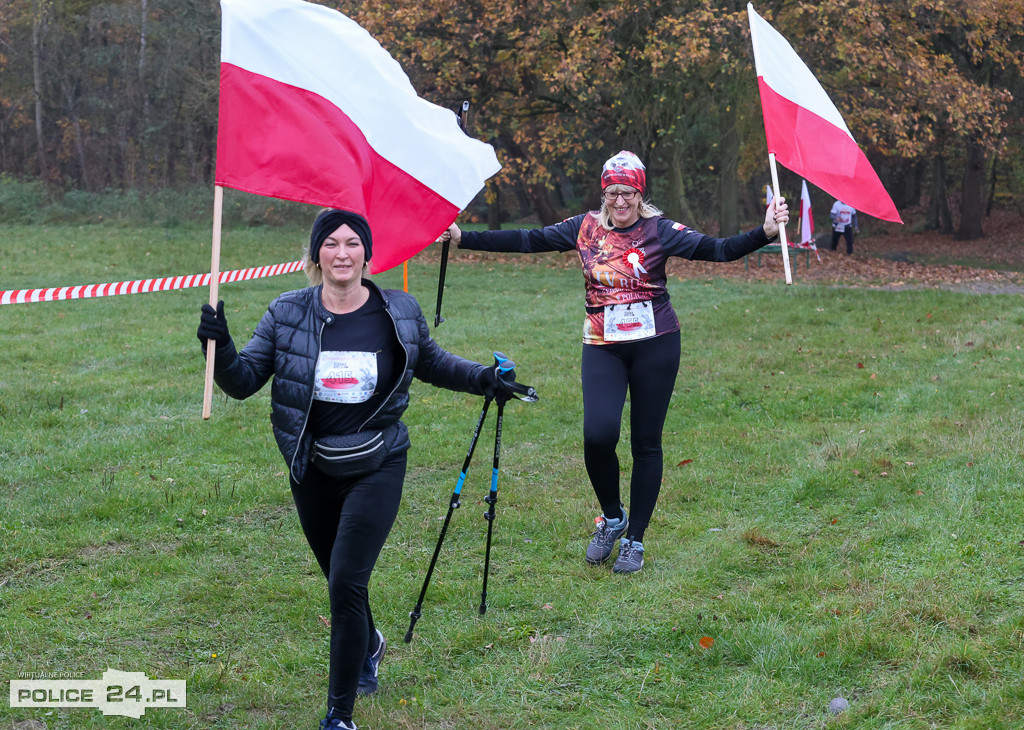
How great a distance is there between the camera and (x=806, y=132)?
6.27 meters

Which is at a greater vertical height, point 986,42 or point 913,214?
point 986,42

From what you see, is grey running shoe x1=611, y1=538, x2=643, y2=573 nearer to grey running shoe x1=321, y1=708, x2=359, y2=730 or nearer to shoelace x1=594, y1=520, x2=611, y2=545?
shoelace x1=594, y1=520, x2=611, y2=545

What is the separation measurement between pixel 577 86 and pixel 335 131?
18.3m

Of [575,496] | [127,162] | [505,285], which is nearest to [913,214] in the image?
[505,285]

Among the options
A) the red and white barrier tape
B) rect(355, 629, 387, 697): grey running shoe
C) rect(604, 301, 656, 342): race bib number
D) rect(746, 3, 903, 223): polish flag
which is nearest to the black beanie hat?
rect(355, 629, 387, 697): grey running shoe

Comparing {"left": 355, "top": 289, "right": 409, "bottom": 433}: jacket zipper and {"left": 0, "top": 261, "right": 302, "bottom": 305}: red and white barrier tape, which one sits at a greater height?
{"left": 355, "top": 289, "right": 409, "bottom": 433}: jacket zipper

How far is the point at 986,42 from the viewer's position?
2741 cm

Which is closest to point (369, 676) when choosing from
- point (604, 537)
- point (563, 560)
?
point (563, 560)

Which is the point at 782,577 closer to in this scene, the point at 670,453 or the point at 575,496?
the point at 575,496

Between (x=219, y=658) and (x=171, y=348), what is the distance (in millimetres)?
8501

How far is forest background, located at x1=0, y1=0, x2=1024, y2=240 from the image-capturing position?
73.5 ft

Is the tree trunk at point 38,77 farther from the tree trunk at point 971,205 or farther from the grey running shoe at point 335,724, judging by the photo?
the grey running shoe at point 335,724
